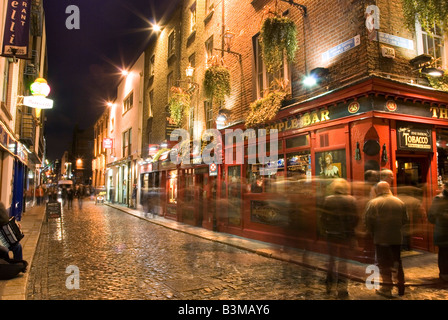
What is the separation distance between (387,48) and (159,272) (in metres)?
7.52

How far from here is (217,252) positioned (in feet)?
29.5

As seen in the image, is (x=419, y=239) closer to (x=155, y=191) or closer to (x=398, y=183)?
(x=398, y=183)

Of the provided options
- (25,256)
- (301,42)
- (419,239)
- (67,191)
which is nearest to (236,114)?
(301,42)

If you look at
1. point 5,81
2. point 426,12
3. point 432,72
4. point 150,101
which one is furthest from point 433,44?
point 150,101

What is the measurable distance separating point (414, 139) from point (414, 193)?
1461mm

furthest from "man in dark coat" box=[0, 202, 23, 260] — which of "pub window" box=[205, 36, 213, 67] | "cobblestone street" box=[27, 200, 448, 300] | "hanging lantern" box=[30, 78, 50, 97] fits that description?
"pub window" box=[205, 36, 213, 67]

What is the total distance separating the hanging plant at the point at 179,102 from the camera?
1666 centimetres

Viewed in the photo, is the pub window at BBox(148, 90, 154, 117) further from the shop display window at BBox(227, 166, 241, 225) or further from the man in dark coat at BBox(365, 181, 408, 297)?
the man in dark coat at BBox(365, 181, 408, 297)

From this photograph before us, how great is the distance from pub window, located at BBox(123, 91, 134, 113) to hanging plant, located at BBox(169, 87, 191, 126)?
1299cm

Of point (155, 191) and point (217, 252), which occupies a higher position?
point (155, 191)

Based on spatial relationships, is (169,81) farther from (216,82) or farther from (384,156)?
(384,156)

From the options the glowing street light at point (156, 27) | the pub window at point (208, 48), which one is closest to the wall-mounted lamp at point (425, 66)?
the pub window at point (208, 48)

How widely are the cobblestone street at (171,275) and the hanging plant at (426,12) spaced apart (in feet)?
18.9

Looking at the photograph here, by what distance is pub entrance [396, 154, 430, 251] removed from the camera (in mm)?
8109
